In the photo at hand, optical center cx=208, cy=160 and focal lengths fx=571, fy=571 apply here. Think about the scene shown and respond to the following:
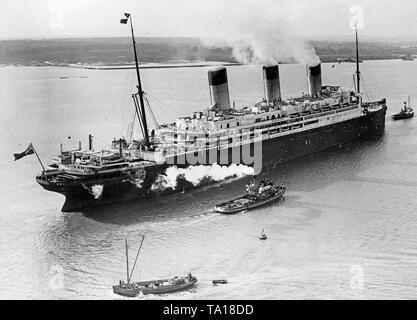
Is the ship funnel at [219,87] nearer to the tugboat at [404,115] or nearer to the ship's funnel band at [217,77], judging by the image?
the ship's funnel band at [217,77]

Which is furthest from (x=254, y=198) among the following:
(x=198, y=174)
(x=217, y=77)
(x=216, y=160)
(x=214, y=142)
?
(x=217, y=77)

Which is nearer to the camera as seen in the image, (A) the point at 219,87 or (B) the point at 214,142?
(B) the point at 214,142

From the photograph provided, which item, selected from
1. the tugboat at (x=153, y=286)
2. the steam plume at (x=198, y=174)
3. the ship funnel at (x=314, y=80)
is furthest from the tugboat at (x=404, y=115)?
the tugboat at (x=153, y=286)

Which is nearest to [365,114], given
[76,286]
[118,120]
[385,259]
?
[118,120]

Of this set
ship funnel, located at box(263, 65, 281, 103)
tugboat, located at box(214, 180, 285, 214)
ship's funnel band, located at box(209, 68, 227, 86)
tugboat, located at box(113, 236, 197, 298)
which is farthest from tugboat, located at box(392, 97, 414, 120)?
tugboat, located at box(113, 236, 197, 298)

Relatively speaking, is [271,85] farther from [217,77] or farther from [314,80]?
[217,77]

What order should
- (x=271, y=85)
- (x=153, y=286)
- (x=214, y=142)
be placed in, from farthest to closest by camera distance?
(x=271, y=85), (x=214, y=142), (x=153, y=286)
